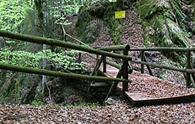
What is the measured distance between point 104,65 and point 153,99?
4.01 meters

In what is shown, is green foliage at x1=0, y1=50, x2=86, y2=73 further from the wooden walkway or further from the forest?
the wooden walkway

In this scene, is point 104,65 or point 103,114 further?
point 104,65

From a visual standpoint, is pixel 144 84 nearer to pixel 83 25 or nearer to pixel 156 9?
pixel 156 9

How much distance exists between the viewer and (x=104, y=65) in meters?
12.0

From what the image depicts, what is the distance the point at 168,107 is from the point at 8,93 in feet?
39.8

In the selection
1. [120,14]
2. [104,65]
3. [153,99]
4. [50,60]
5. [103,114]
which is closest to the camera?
[103,114]

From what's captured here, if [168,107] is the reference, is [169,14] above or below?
above

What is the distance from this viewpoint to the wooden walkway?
27.0 ft

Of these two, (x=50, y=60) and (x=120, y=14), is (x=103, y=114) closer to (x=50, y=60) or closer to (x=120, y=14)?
(x=50, y=60)

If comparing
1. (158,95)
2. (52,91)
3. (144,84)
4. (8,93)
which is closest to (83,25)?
(8,93)

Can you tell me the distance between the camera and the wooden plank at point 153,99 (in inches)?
320

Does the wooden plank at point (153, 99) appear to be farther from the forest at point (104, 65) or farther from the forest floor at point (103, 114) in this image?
the forest floor at point (103, 114)

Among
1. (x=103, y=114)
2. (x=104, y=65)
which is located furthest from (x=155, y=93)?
(x=104, y=65)

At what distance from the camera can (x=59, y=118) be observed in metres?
6.50
